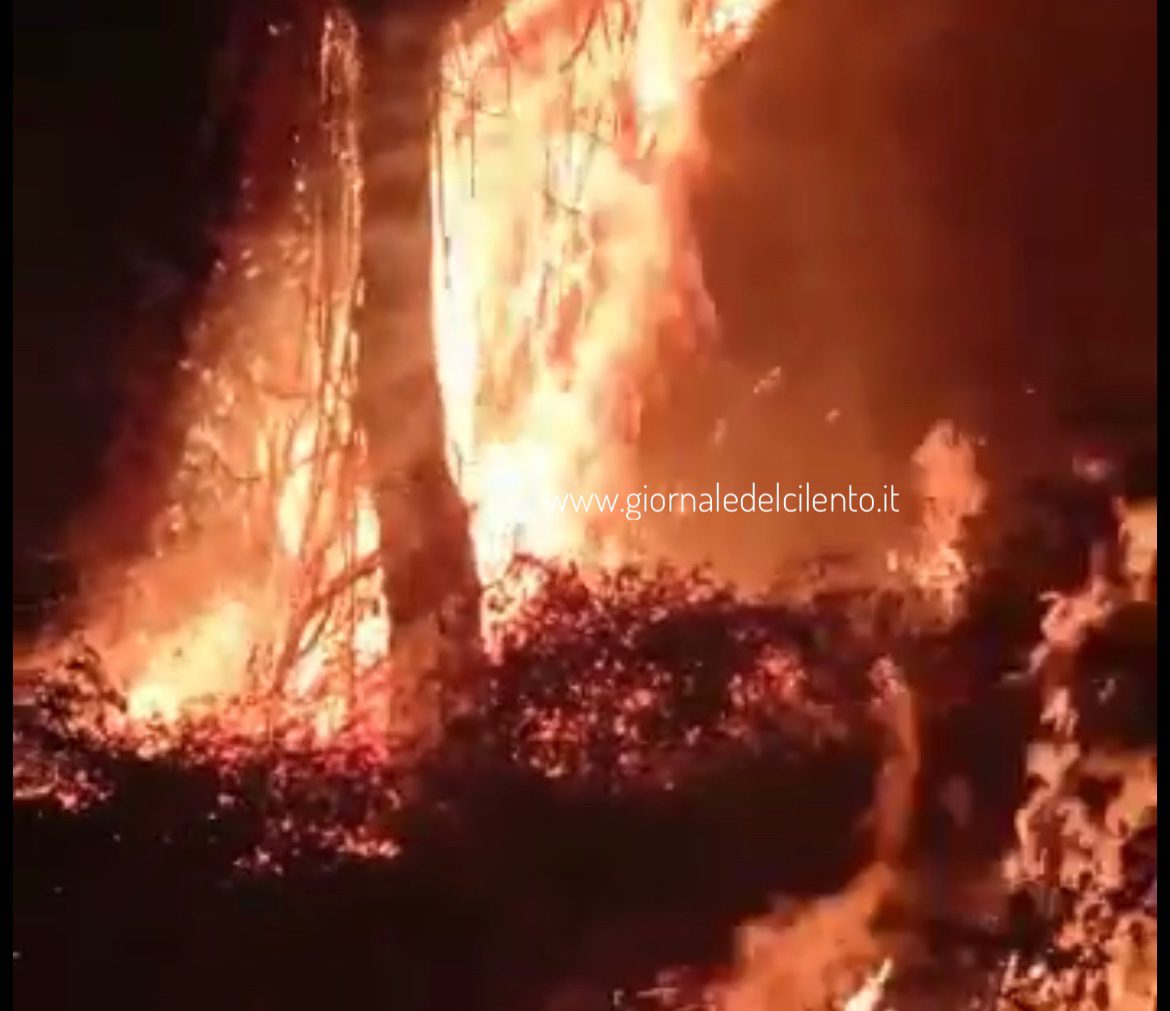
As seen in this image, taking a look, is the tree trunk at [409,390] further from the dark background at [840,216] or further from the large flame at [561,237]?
the dark background at [840,216]

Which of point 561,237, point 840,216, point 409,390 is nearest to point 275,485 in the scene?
point 409,390

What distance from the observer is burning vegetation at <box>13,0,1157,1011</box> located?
1.19m

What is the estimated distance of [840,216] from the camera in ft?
3.95

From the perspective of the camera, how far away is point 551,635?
1.20 meters

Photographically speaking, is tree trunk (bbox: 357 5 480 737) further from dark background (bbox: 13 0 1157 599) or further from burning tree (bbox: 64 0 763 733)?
dark background (bbox: 13 0 1157 599)

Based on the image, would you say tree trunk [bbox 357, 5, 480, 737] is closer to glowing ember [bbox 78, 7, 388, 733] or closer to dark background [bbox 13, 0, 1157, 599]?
glowing ember [bbox 78, 7, 388, 733]

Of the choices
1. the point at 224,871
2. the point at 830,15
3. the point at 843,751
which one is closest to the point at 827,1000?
the point at 843,751

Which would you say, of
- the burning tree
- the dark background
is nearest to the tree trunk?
the burning tree

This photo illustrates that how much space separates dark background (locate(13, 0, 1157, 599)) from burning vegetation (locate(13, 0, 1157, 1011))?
6 centimetres

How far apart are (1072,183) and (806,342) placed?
22cm

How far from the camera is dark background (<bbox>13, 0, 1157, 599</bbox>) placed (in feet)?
3.95

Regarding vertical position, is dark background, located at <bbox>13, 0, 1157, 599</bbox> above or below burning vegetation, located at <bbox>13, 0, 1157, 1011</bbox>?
above

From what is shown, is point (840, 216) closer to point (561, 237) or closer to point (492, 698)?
point (561, 237)

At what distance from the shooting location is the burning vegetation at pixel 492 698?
1188 millimetres
